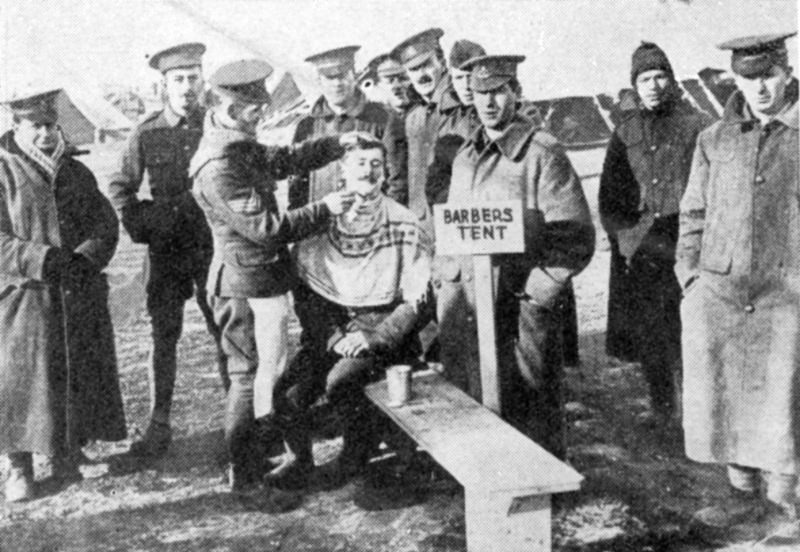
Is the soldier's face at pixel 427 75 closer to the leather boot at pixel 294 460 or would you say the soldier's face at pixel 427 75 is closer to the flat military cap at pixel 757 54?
the flat military cap at pixel 757 54

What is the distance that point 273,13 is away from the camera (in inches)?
169

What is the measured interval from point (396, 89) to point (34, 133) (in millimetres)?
1824

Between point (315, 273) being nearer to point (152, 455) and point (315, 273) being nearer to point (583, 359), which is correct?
point (152, 455)

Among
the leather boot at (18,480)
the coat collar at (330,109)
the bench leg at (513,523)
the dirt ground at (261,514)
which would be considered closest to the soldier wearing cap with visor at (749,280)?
the dirt ground at (261,514)

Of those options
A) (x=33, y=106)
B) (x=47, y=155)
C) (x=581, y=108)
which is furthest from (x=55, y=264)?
(x=581, y=108)

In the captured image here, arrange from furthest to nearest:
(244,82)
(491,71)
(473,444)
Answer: (244,82)
(491,71)
(473,444)

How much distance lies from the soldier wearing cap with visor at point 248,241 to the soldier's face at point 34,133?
2.44 ft

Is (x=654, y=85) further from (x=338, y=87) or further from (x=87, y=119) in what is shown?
(x=87, y=119)

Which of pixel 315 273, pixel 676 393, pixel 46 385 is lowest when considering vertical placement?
pixel 676 393

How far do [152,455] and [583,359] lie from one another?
265 cm

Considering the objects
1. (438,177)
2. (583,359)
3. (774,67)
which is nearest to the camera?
(774,67)

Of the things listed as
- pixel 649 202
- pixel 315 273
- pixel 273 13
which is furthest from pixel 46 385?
pixel 649 202

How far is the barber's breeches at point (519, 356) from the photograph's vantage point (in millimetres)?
3936

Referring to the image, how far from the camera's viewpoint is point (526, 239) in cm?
391
